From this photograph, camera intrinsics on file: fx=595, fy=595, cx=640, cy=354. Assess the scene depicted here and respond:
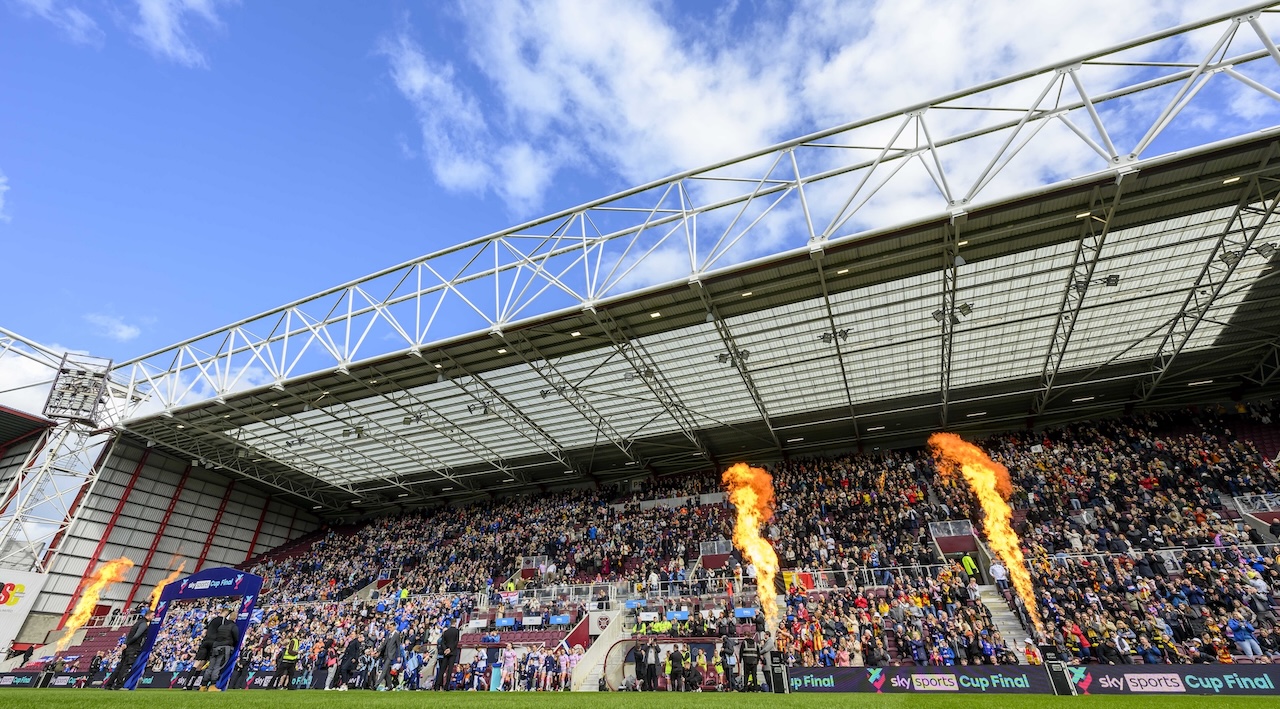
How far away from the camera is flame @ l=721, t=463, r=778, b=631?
21842 mm

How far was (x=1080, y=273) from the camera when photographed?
63.0ft

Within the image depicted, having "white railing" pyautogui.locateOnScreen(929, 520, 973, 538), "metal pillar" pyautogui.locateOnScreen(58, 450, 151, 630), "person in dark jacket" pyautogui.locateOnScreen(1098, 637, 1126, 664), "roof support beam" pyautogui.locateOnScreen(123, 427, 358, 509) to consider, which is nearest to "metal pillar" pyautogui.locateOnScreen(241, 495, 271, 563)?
"roof support beam" pyautogui.locateOnScreen(123, 427, 358, 509)

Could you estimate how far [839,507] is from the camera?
28.5 meters

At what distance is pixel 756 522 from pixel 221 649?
22.3 m

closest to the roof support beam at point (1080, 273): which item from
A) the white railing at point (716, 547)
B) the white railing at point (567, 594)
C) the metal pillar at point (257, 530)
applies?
the white railing at point (716, 547)

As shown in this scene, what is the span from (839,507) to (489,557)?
761 inches

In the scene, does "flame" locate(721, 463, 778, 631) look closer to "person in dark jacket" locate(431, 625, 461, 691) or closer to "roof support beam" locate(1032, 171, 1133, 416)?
"person in dark jacket" locate(431, 625, 461, 691)

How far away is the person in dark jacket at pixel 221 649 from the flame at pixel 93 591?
83.1 ft

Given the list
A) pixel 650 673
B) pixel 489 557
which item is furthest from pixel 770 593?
pixel 489 557

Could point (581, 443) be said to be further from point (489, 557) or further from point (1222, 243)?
point (1222, 243)

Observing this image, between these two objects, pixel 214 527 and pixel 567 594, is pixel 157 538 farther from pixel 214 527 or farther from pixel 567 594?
pixel 567 594

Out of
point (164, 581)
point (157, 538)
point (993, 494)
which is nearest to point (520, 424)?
point (993, 494)

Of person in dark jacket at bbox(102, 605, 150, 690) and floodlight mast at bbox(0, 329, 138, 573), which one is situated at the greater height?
floodlight mast at bbox(0, 329, 138, 573)

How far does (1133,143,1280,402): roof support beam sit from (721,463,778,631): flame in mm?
17463
